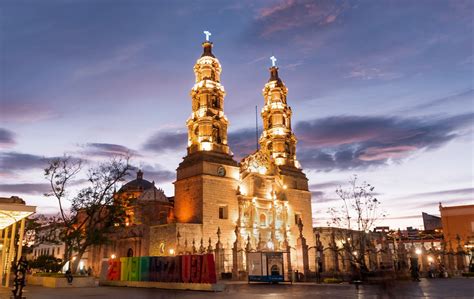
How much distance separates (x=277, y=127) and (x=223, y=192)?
49.3 ft

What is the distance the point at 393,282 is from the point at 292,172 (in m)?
46.8

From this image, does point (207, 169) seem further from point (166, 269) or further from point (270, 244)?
point (166, 269)

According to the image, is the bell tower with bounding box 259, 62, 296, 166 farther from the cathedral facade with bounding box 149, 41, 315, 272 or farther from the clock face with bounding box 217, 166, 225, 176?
the clock face with bounding box 217, 166, 225, 176

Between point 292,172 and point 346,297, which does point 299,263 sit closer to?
point 346,297

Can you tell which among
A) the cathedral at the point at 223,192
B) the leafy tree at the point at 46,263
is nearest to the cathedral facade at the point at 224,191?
the cathedral at the point at 223,192

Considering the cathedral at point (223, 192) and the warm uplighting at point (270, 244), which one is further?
the warm uplighting at point (270, 244)

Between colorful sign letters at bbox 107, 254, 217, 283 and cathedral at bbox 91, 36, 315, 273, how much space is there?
10761mm

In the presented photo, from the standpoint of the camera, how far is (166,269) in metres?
25.6

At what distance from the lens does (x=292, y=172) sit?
2210 inches

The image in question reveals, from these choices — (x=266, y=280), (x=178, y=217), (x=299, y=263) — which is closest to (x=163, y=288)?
(x=266, y=280)

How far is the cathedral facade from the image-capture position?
144ft

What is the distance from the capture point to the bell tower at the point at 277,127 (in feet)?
187

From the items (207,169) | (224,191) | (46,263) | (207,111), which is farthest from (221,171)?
(46,263)

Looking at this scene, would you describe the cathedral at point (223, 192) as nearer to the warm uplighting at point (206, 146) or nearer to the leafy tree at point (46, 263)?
the warm uplighting at point (206, 146)
